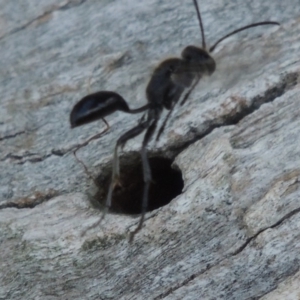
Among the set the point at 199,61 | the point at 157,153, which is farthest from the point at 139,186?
the point at 199,61

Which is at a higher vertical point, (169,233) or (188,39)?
(188,39)

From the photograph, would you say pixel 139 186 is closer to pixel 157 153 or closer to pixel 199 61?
pixel 157 153

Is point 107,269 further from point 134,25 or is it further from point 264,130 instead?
point 134,25

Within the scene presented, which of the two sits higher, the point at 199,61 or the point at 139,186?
the point at 199,61

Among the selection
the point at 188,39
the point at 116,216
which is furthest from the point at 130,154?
the point at 188,39

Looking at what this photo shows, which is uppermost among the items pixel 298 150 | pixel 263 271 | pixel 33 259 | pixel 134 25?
pixel 134 25

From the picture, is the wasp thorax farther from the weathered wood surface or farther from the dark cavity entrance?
the dark cavity entrance

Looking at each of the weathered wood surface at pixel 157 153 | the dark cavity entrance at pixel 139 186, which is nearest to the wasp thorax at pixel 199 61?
the weathered wood surface at pixel 157 153
